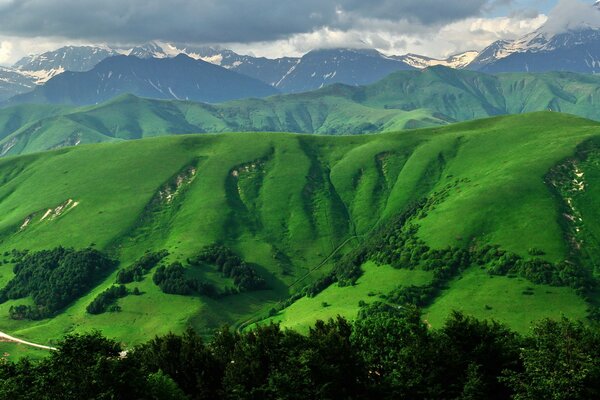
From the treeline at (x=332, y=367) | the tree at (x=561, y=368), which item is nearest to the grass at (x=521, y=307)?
the treeline at (x=332, y=367)

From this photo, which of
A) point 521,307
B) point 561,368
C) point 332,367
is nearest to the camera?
point 561,368

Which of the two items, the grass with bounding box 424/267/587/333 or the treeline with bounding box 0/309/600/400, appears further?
the grass with bounding box 424/267/587/333

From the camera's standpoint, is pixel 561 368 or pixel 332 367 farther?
pixel 332 367

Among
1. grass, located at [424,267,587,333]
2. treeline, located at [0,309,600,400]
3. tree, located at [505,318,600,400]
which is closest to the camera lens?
treeline, located at [0,309,600,400]

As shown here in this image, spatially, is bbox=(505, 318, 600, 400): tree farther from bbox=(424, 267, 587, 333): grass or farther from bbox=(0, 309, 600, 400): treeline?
bbox=(424, 267, 587, 333): grass

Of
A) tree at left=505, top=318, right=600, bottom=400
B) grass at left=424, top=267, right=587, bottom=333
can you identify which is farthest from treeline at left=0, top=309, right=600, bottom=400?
grass at left=424, top=267, right=587, bottom=333

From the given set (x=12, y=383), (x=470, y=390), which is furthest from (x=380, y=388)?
(x=12, y=383)

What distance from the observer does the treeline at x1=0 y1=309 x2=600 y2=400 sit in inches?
2778

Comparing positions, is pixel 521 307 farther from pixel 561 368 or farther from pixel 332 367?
Answer: pixel 332 367

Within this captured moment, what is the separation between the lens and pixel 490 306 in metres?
194

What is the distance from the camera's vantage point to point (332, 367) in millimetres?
79625

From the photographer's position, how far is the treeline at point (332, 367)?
7056cm

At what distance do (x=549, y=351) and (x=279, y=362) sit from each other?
39.9 meters

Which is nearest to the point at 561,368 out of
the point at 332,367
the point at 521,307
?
the point at 332,367
